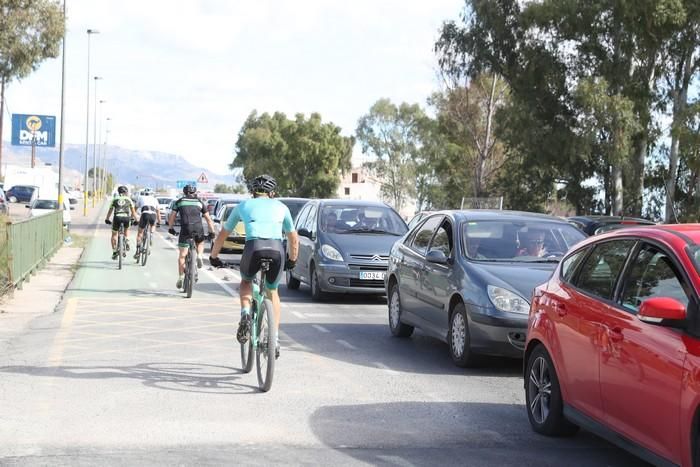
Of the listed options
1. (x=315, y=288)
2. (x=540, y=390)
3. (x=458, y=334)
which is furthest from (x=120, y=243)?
(x=540, y=390)

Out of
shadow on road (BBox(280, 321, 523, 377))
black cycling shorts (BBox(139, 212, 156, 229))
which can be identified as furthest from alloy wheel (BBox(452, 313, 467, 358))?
black cycling shorts (BBox(139, 212, 156, 229))

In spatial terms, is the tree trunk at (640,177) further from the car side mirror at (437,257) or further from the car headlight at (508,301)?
the car headlight at (508,301)

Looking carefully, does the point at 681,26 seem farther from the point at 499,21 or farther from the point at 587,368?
the point at 587,368

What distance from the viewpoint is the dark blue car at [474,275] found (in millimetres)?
9562

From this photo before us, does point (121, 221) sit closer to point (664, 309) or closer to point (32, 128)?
point (664, 309)

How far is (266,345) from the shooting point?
8477 millimetres

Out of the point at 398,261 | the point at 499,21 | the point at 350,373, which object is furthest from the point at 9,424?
the point at 499,21

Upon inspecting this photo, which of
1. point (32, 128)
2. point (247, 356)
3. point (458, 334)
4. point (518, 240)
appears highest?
point (32, 128)

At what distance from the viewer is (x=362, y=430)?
23.4ft

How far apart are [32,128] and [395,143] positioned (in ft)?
158

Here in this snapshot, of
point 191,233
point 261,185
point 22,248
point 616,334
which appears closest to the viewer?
point 616,334

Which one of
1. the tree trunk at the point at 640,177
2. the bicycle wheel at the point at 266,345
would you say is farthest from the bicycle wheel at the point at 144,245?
the tree trunk at the point at 640,177

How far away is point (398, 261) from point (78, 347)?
383cm

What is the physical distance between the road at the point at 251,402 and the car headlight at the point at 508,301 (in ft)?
2.11
